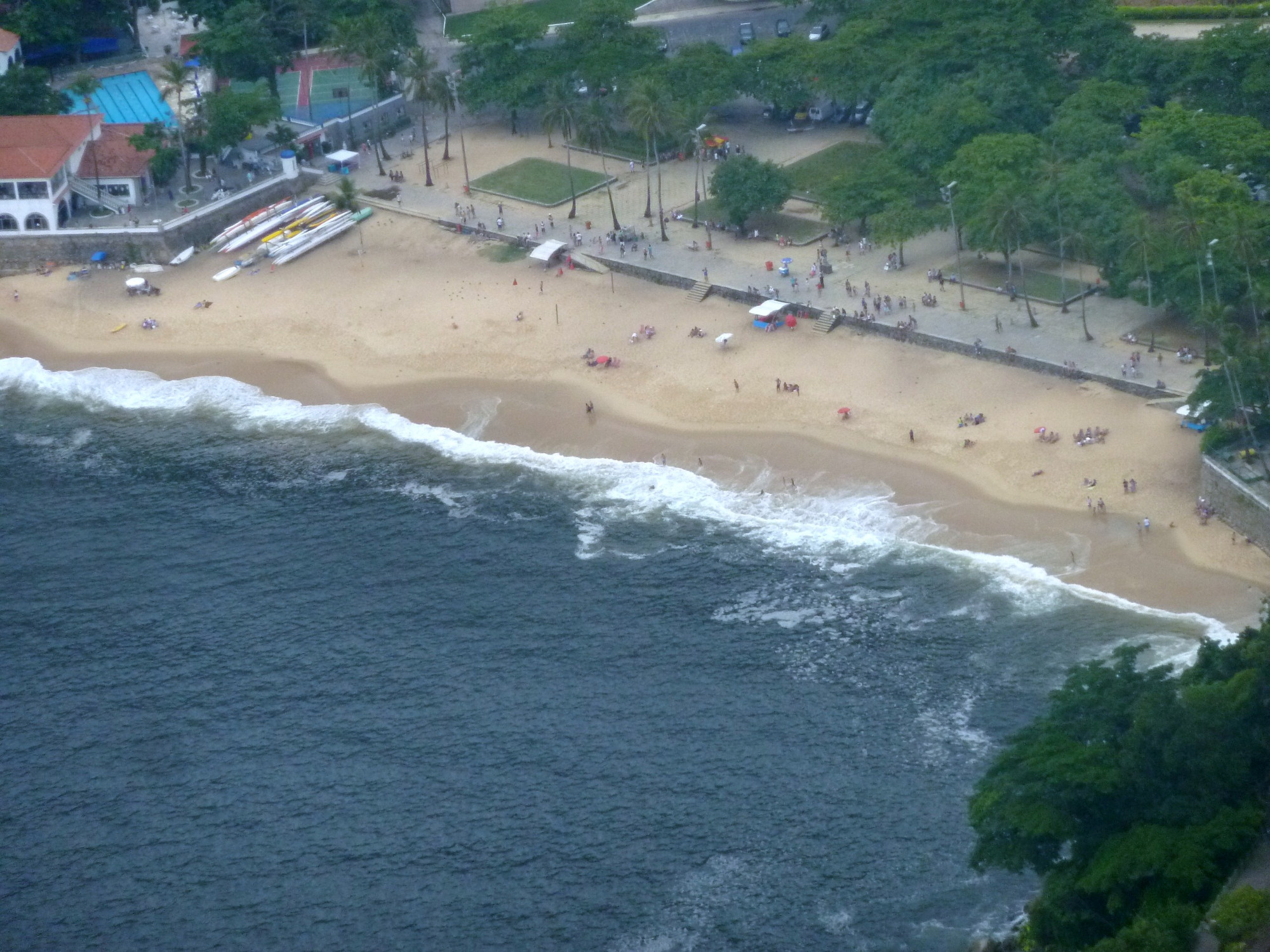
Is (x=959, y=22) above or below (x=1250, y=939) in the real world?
above

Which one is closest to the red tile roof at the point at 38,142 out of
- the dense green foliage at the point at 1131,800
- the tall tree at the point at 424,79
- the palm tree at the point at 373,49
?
the palm tree at the point at 373,49

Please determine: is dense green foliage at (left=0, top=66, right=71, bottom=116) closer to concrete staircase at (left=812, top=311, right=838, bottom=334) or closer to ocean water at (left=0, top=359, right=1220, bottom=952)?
ocean water at (left=0, top=359, right=1220, bottom=952)

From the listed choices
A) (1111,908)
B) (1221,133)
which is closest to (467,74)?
(1221,133)

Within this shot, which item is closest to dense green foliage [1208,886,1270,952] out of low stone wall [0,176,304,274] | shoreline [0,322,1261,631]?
shoreline [0,322,1261,631]

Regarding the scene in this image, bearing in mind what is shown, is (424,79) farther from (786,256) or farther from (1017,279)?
(1017,279)

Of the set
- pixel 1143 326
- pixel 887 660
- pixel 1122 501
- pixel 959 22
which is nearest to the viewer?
pixel 887 660

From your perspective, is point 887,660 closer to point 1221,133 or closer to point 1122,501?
point 1122,501

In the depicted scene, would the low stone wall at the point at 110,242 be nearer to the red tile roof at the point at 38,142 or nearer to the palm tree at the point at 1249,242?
the red tile roof at the point at 38,142
